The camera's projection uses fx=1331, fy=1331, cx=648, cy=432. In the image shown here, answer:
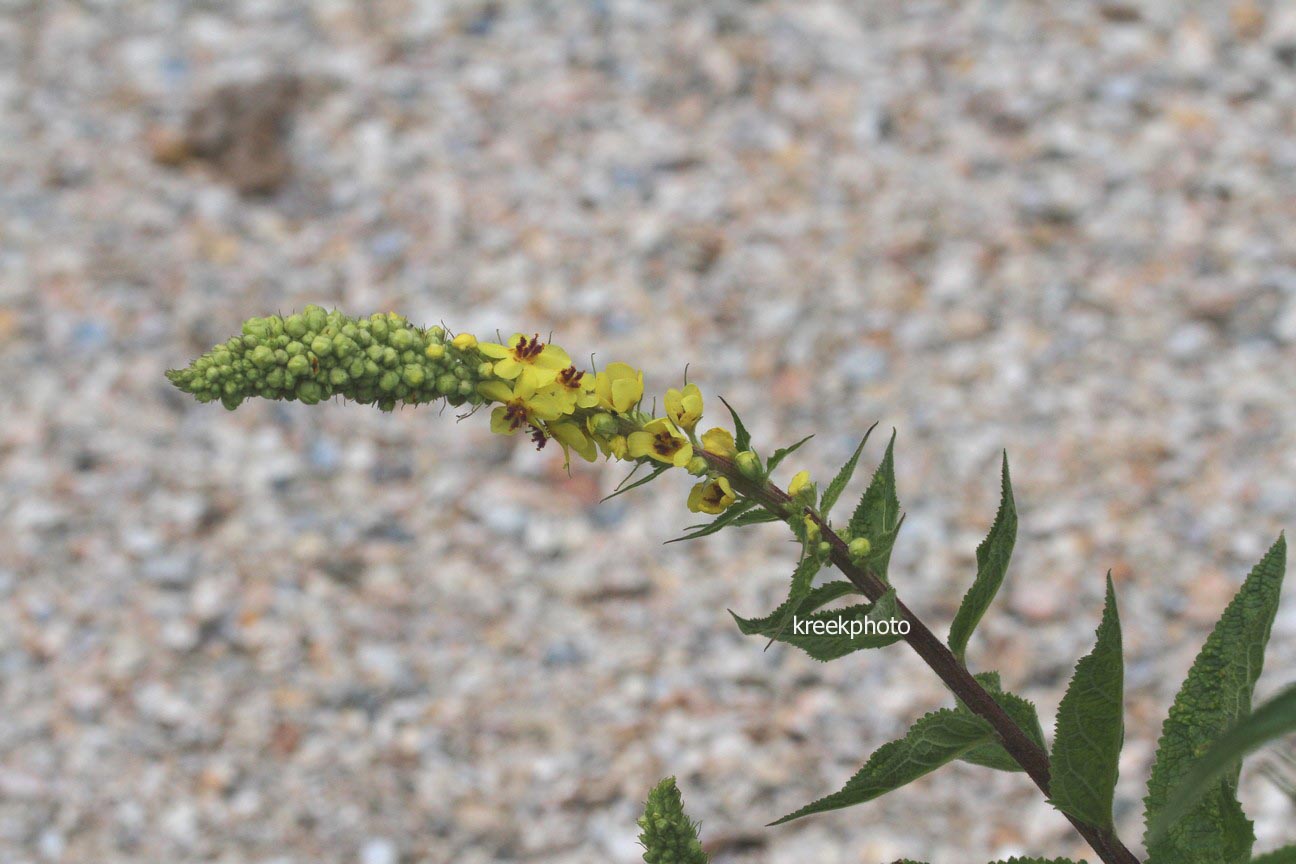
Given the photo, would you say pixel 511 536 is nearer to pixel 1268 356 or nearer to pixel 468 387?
pixel 1268 356

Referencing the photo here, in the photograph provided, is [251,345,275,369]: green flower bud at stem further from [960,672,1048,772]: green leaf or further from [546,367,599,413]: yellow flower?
[960,672,1048,772]: green leaf

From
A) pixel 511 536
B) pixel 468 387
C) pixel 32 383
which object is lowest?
pixel 468 387

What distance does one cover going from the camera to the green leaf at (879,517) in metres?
1.20

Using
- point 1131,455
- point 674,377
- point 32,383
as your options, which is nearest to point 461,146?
point 674,377

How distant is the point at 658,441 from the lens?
1.23 metres

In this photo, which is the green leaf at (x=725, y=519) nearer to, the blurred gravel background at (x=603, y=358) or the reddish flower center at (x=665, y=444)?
the reddish flower center at (x=665, y=444)

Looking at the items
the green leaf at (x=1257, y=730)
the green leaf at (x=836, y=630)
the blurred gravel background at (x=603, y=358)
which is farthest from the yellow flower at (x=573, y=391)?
the blurred gravel background at (x=603, y=358)

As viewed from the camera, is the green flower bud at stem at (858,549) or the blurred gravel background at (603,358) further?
the blurred gravel background at (603,358)

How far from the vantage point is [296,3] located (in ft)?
17.6

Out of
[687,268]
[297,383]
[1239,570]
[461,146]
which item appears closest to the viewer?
[297,383]

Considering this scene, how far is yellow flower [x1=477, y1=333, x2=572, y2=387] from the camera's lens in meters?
1.25

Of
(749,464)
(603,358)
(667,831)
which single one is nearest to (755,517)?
(749,464)

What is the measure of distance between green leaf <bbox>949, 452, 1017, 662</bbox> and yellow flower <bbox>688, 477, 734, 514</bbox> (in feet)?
0.78

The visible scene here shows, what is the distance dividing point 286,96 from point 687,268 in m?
1.75
